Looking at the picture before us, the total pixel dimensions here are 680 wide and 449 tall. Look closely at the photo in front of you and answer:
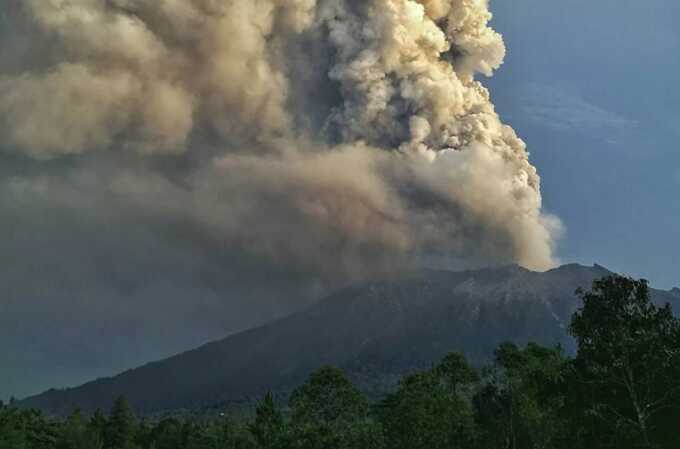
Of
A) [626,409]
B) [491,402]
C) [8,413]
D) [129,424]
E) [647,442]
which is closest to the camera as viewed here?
[647,442]

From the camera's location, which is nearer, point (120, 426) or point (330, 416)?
point (330, 416)

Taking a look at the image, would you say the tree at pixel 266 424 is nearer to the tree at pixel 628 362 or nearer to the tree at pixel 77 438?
the tree at pixel 77 438

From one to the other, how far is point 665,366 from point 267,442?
29585 millimetres

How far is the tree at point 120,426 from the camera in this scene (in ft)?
287

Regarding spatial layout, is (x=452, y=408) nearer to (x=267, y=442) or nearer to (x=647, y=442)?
(x=267, y=442)

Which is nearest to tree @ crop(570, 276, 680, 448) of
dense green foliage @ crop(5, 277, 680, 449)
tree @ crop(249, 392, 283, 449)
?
dense green foliage @ crop(5, 277, 680, 449)

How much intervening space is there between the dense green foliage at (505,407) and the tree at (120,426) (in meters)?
0.12

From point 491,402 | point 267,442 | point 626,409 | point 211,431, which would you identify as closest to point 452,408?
point 491,402

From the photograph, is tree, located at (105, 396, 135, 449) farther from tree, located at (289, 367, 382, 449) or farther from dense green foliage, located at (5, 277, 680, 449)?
tree, located at (289, 367, 382, 449)

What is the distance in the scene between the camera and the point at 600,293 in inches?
1101

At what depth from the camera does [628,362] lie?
2666 centimetres

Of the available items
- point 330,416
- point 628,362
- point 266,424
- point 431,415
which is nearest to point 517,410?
point 431,415

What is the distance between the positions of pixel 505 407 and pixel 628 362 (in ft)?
70.6

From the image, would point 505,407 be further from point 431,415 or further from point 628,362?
point 628,362
